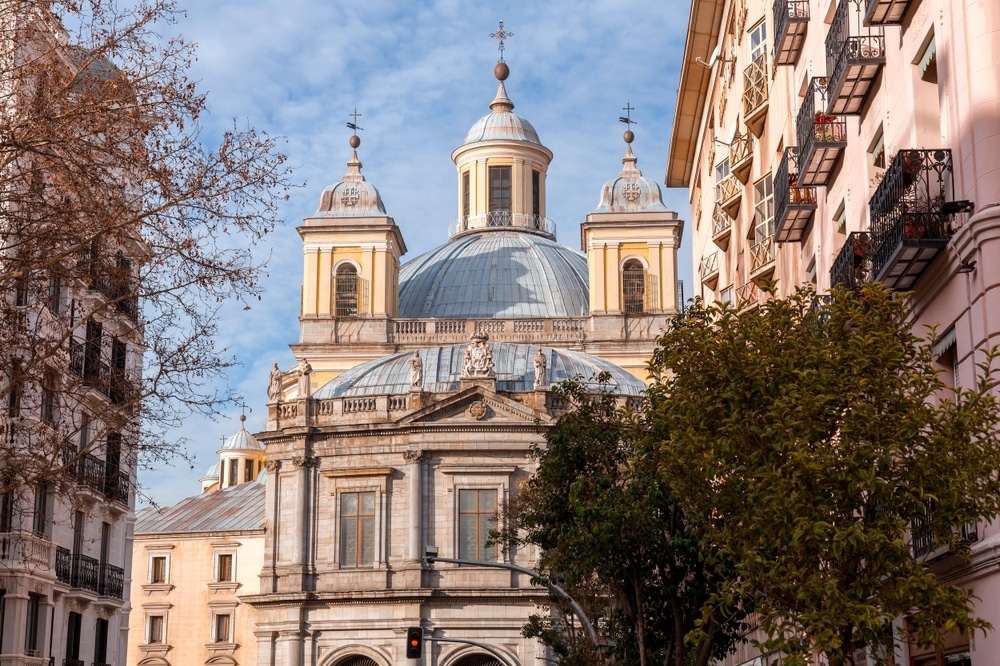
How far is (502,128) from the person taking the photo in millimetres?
88750

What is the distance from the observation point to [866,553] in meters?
17.5

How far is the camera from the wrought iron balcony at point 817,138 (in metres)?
27.5

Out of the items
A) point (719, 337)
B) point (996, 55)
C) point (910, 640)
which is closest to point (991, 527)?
point (910, 640)

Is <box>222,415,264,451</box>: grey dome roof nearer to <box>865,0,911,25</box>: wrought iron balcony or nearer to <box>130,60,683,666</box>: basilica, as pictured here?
<box>130,60,683,666</box>: basilica

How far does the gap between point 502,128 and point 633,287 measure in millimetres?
16765

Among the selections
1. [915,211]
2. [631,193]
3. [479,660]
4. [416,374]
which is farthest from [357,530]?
[915,211]

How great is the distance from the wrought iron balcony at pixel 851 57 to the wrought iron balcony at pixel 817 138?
100 cm

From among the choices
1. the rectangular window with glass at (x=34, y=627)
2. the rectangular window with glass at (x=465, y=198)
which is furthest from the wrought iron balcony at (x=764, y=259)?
the rectangular window with glass at (x=465, y=198)

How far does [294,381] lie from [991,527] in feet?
186

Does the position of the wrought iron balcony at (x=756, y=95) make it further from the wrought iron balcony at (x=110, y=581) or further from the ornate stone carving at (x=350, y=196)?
the ornate stone carving at (x=350, y=196)

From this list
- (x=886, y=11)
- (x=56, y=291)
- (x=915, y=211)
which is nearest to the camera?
(x=915, y=211)

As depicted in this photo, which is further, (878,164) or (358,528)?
(358,528)

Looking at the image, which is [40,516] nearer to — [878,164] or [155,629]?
[878,164]

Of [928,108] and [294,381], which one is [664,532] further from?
[294,381]
